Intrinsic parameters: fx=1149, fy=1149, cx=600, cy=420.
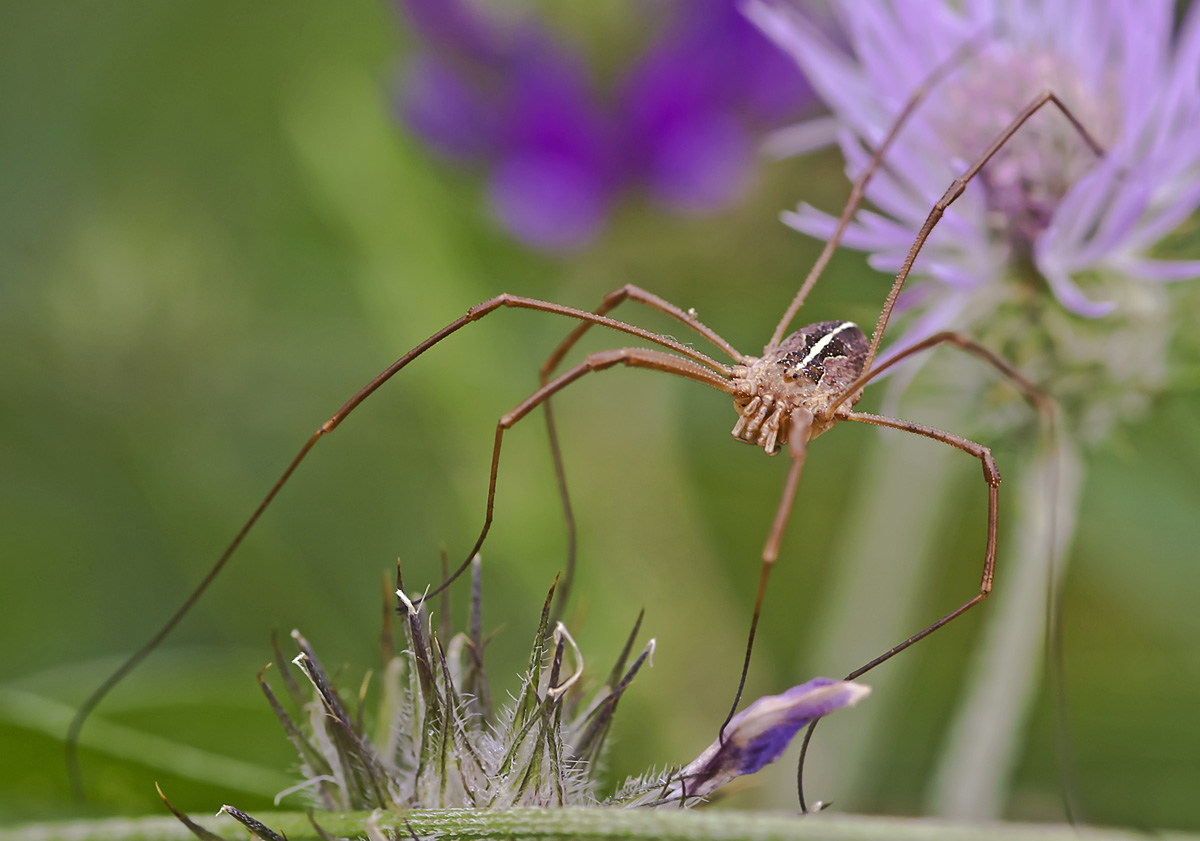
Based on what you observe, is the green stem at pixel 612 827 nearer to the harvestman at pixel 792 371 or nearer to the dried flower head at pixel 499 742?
the dried flower head at pixel 499 742

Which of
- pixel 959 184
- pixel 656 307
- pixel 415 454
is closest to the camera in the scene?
pixel 959 184

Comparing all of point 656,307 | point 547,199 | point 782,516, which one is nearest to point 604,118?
point 547,199

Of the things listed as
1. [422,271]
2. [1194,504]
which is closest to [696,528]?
[422,271]

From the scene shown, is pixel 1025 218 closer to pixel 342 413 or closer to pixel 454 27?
pixel 342 413

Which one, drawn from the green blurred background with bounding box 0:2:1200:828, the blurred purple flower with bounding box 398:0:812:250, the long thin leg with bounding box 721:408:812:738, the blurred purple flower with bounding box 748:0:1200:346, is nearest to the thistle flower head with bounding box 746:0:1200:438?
the blurred purple flower with bounding box 748:0:1200:346

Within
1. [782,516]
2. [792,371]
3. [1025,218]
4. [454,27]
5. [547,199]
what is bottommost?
[782,516]

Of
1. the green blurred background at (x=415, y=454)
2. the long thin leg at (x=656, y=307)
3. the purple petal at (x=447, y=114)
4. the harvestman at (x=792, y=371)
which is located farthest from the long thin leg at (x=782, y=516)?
the purple petal at (x=447, y=114)

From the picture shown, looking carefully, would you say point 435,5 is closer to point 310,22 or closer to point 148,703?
point 310,22
